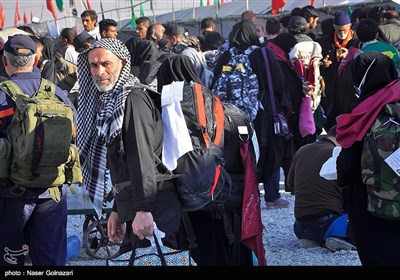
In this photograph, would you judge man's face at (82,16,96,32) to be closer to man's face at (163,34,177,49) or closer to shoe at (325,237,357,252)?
man's face at (163,34,177,49)

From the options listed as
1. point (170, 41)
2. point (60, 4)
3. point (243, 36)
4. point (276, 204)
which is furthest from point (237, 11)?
point (243, 36)

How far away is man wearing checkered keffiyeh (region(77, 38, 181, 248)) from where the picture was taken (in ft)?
14.2

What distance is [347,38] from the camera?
10297 mm

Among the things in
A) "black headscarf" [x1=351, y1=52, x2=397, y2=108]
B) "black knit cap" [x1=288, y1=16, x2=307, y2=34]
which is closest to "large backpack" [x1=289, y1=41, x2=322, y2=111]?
"black knit cap" [x1=288, y1=16, x2=307, y2=34]

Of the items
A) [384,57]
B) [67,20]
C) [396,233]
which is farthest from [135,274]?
[67,20]

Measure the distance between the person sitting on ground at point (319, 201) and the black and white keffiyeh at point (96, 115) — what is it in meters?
2.86

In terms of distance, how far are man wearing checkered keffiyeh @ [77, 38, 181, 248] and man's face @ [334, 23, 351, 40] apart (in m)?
5.77

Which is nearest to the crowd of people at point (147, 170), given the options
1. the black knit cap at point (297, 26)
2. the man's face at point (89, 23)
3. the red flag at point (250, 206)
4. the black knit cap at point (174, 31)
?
the red flag at point (250, 206)

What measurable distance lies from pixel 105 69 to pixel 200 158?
70 cm

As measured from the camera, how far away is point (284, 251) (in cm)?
763

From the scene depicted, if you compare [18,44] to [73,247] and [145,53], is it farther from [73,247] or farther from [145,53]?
[145,53]

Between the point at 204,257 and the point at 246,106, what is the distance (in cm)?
315

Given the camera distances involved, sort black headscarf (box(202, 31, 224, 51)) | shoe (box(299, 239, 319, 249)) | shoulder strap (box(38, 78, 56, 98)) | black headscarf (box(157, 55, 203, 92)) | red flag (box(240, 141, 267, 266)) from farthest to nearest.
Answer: black headscarf (box(202, 31, 224, 51)), shoe (box(299, 239, 319, 249)), black headscarf (box(157, 55, 203, 92)), shoulder strap (box(38, 78, 56, 98)), red flag (box(240, 141, 267, 266))

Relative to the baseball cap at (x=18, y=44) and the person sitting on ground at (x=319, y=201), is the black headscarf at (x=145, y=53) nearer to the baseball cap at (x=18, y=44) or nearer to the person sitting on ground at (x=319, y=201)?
the person sitting on ground at (x=319, y=201)
